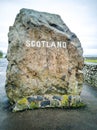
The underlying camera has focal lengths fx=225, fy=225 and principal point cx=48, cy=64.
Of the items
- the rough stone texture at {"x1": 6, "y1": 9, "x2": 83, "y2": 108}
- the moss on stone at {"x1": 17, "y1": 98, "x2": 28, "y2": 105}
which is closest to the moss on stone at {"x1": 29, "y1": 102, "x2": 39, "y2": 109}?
the moss on stone at {"x1": 17, "y1": 98, "x2": 28, "y2": 105}

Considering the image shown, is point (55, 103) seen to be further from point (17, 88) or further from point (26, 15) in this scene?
point (26, 15)

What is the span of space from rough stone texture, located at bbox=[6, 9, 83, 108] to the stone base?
158mm

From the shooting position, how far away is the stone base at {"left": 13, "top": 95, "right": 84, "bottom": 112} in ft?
25.4

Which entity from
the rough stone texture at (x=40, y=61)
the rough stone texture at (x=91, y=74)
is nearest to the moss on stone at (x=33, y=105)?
the rough stone texture at (x=40, y=61)

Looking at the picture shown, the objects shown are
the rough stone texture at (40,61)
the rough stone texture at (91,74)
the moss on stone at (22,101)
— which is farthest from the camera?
the rough stone texture at (91,74)

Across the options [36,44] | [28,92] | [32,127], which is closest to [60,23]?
[36,44]

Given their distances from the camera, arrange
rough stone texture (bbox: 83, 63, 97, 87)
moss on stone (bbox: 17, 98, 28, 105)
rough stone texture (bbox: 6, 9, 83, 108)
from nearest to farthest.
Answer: moss on stone (bbox: 17, 98, 28, 105) < rough stone texture (bbox: 6, 9, 83, 108) < rough stone texture (bbox: 83, 63, 97, 87)

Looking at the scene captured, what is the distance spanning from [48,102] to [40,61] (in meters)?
1.50

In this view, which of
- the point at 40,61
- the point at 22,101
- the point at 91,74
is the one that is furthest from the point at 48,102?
the point at 91,74

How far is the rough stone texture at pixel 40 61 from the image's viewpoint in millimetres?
7918

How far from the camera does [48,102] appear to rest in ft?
26.3

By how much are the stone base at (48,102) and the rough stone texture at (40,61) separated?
0.52 feet

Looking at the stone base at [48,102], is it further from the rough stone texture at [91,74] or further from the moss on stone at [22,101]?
the rough stone texture at [91,74]

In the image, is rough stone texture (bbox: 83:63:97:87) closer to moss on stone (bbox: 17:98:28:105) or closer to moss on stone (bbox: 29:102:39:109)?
moss on stone (bbox: 29:102:39:109)
